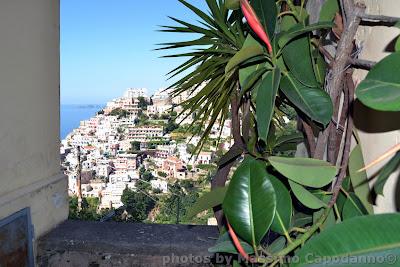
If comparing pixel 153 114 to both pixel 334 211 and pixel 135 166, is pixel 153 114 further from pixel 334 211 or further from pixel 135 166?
pixel 334 211

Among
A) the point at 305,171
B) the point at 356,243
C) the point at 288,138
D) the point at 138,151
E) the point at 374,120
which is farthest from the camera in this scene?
the point at 138,151

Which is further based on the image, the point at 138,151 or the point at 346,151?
the point at 138,151

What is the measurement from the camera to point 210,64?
4.50ft

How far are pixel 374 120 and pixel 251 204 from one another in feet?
1.19

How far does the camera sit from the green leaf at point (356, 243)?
1.23 ft

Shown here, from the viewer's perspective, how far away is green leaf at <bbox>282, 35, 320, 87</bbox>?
708 millimetres

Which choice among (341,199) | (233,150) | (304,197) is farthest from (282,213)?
(233,150)

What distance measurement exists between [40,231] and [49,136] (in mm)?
442

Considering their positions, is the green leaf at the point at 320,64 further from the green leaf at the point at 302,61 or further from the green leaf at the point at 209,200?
the green leaf at the point at 209,200

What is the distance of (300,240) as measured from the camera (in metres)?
0.65

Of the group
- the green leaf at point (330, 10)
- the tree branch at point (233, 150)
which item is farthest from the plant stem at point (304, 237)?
the tree branch at point (233, 150)

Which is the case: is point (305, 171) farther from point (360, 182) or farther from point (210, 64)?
point (210, 64)

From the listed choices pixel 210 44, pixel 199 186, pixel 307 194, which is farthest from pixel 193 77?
pixel 307 194

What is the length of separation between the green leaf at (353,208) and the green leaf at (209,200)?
228 mm
